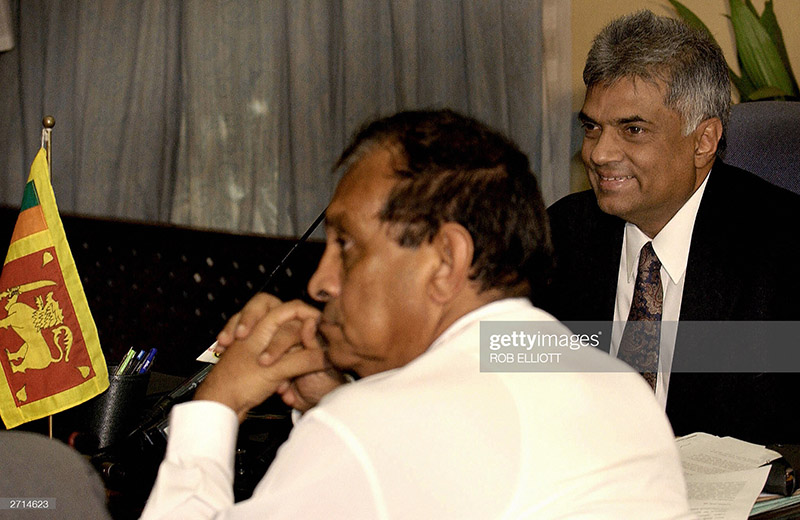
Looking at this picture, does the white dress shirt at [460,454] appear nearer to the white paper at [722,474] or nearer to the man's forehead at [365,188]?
the man's forehead at [365,188]

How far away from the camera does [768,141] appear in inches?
73.8

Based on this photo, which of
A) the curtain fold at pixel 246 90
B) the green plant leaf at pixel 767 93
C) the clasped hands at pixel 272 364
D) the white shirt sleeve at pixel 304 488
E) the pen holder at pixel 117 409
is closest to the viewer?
the white shirt sleeve at pixel 304 488

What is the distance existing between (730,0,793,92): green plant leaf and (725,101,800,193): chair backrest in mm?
653

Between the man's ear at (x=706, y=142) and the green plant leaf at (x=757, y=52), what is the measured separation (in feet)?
2.42

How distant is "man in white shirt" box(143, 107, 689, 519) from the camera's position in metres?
0.71

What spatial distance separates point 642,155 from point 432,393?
1274 millimetres

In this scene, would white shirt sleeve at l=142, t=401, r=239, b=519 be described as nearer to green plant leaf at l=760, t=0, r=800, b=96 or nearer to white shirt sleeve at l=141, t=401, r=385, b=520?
Result: white shirt sleeve at l=141, t=401, r=385, b=520

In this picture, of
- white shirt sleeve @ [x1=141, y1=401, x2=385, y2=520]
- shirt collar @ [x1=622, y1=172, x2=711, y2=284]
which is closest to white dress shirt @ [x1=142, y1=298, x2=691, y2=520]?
white shirt sleeve @ [x1=141, y1=401, x2=385, y2=520]

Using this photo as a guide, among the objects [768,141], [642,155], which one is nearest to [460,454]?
[642,155]

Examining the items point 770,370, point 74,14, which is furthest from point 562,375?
point 74,14

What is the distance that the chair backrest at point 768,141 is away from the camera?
72.2 inches

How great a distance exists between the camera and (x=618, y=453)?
79cm

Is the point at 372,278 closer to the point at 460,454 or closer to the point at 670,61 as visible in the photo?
the point at 460,454

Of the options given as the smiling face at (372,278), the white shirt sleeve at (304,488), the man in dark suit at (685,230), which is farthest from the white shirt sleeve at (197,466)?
the man in dark suit at (685,230)
